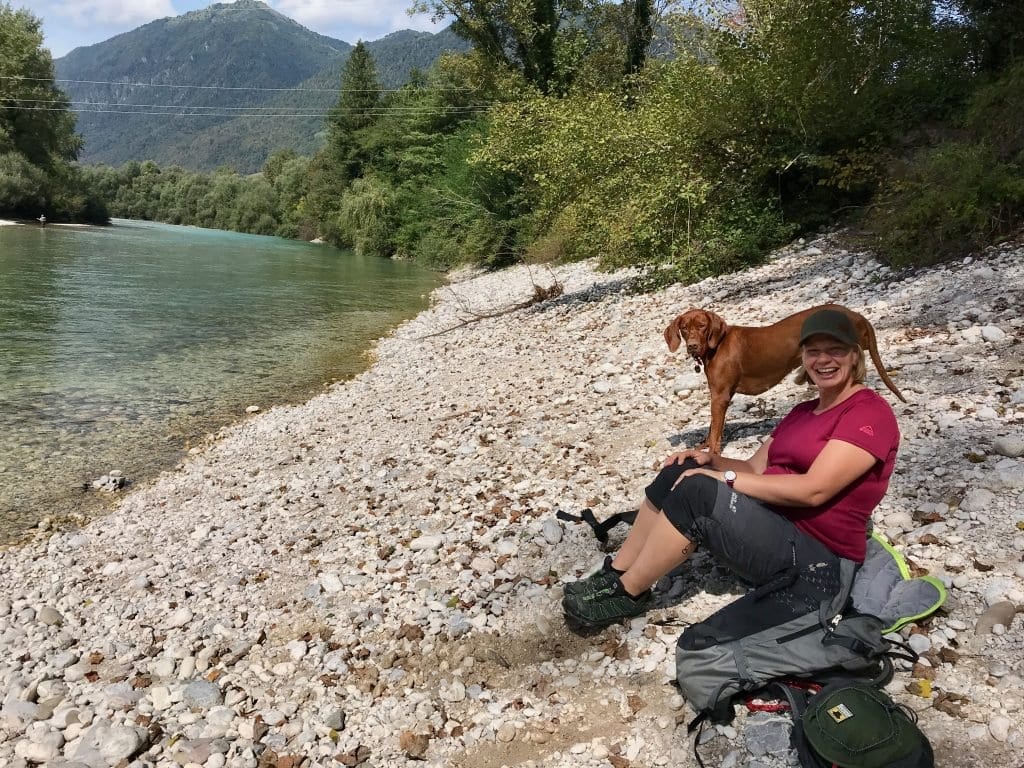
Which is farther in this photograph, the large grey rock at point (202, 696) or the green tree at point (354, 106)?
the green tree at point (354, 106)

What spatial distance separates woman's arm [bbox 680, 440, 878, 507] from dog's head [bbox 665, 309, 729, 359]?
2729mm

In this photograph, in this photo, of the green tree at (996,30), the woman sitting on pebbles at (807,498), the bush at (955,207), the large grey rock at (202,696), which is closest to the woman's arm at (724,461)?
the woman sitting on pebbles at (807,498)

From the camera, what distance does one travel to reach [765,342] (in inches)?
238

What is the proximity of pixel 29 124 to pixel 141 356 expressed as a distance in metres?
64.9

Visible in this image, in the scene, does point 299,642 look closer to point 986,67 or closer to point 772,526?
point 772,526

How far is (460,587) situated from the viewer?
4.80 m

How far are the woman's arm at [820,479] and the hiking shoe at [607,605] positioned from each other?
942 millimetres

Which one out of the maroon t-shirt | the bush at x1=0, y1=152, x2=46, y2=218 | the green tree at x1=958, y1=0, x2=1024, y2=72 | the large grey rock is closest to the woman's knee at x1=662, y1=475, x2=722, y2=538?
the maroon t-shirt

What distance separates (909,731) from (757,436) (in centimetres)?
404

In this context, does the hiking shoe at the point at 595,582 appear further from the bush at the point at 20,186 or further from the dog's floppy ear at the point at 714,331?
the bush at the point at 20,186

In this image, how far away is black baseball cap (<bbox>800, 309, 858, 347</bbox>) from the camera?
136 inches

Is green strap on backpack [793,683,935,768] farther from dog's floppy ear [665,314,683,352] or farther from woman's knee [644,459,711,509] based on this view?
dog's floppy ear [665,314,683,352]

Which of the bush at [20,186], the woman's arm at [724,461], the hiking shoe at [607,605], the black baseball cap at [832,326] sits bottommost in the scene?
the hiking shoe at [607,605]

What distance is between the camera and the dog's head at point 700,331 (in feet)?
A: 19.8
